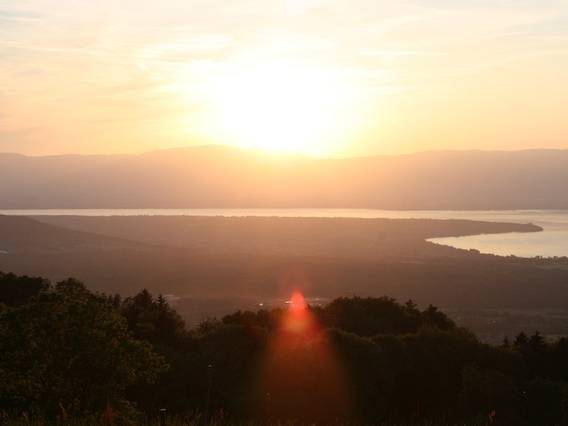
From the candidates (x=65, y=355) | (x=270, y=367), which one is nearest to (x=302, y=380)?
(x=270, y=367)

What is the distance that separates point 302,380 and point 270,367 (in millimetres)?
1853

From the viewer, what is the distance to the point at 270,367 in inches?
1421

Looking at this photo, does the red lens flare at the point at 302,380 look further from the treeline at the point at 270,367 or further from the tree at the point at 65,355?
the tree at the point at 65,355

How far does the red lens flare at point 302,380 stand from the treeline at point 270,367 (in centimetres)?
5

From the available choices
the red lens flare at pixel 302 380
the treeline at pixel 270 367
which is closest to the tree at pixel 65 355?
the treeline at pixel 270 367

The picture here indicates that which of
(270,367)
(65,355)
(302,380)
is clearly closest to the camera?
(65,355)

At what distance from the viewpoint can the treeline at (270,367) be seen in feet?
72.1

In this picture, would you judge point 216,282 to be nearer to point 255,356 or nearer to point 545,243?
Result: point 255,356

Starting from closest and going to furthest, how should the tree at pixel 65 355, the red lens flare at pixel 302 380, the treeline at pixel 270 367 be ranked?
1. the tree at pixel 65 355
2. the treeline at pixel 270 367
3. the red lens flare at pixel 302 380

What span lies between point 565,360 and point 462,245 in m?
149

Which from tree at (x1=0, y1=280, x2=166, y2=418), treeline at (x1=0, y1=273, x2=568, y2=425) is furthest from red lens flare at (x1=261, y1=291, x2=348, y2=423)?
tree at (x1=0, y1=280, x2=166, y2=418)

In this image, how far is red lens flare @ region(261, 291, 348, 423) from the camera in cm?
3316

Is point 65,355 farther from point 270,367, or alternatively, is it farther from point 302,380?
point 270,367

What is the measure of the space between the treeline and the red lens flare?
0.05 m
